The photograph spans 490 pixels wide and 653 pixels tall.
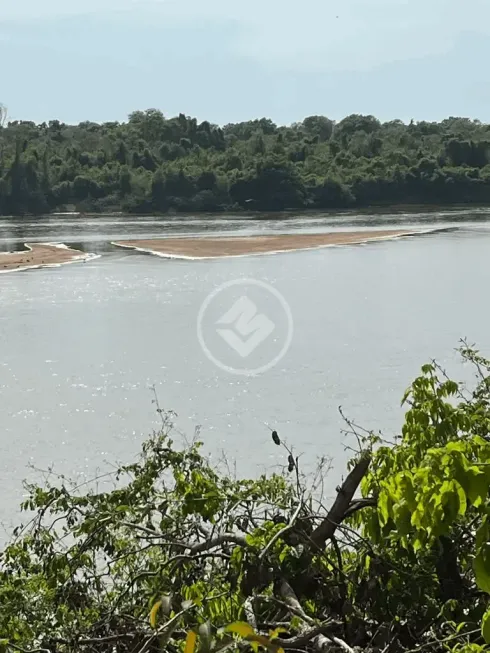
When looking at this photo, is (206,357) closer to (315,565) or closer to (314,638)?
(315,565)

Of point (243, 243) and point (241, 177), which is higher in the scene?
point (241, 177)

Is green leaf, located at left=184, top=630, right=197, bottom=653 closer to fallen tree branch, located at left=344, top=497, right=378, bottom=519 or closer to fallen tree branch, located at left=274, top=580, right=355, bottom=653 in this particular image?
fallen tree branch, located at left=274, top=580, right=355, bottom=653

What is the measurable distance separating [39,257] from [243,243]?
8193 mm

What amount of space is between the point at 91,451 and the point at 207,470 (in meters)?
6.74

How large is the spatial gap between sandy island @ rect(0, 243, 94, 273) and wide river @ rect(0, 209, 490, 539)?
1001mm

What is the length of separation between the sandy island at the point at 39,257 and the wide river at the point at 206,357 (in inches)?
39.4

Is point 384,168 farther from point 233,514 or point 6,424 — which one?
point 233,514

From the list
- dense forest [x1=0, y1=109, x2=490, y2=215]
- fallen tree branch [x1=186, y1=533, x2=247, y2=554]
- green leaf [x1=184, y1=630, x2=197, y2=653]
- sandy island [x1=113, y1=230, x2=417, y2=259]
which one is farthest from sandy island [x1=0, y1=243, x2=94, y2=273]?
dense forest [x1=0, y1=109, x2=490, y2=215]

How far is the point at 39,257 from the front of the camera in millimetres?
34875

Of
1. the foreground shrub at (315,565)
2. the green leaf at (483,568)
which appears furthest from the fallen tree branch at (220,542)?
the green leaf at (483,568)

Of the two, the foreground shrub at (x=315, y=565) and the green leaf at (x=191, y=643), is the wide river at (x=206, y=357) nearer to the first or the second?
the foreground shrub at (x=315, y=565)

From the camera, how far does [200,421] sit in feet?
37.6

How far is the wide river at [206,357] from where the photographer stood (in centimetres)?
1045

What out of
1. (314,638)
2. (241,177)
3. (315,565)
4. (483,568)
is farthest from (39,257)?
(241,177)
